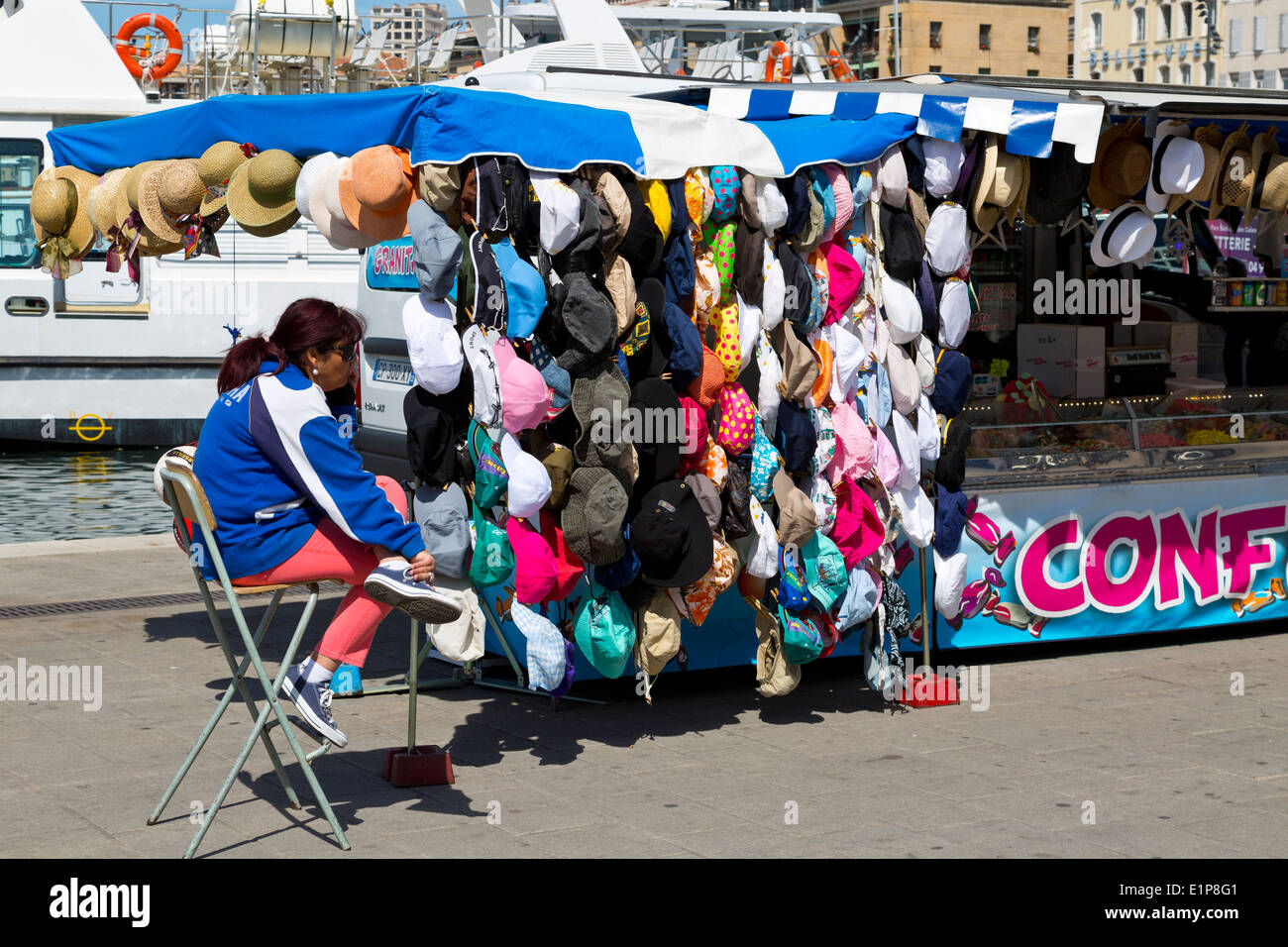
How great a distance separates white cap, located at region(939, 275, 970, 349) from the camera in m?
6.65

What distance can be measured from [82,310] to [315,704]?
466 inches

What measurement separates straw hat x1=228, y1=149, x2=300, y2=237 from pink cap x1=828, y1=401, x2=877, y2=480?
225cm

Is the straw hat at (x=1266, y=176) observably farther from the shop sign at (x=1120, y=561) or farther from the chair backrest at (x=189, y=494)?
the chair backrest at (x=189, y=494)

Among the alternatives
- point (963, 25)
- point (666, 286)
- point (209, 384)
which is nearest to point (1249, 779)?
point (666, 286)

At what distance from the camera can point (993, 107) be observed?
21.3 feet

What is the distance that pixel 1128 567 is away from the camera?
7.65 metres

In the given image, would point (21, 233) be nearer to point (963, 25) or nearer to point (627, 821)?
point (627, 821)

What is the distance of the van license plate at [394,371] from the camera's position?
801cm

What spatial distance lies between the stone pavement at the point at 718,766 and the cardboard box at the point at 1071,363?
1298 mm

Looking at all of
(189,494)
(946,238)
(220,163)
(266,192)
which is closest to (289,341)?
(189,494)

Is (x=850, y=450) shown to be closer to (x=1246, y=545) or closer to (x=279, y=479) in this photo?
(x=279, y=479)

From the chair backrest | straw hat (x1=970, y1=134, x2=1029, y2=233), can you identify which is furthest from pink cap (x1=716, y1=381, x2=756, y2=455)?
the chair backrest

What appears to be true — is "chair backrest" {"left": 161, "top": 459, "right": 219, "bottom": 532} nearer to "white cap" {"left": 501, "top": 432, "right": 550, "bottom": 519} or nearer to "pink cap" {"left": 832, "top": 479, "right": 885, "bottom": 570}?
"white cap" {"left": 501, "top": 432, "right": 550, "bottom": 519}

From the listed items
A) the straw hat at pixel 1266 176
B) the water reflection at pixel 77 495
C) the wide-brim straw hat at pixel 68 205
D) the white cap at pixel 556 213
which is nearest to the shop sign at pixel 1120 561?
the straw hat at pixel 1266 176
